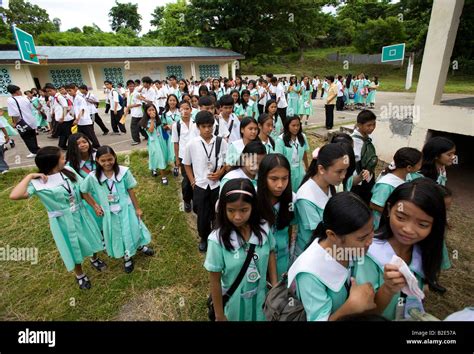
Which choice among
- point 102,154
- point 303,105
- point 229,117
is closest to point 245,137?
point 229,117

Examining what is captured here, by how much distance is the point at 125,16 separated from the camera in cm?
4797

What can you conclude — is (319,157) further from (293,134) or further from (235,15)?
(235,15)

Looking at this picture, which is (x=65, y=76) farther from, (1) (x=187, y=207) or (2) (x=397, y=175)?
(2) (x=397, y=175)

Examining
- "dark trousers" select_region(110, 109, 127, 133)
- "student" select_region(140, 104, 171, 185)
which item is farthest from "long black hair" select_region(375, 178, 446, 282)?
"dark trousers" select_region(110, 109, 127, 133)

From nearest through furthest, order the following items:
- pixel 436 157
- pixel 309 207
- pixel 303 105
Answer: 1. pixel 309 207
2. pixel 436 157
3. pixel 303 105

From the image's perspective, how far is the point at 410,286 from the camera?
125 centimetres

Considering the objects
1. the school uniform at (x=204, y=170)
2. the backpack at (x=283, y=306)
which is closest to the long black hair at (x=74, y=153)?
the school uniform at (x=204, y=170)

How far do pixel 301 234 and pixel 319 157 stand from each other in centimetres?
68

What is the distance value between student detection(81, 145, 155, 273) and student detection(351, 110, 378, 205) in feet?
8.95

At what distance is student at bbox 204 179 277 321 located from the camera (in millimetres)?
1864

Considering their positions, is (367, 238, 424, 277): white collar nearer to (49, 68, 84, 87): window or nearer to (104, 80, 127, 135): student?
(104, 80, 127, 135): student

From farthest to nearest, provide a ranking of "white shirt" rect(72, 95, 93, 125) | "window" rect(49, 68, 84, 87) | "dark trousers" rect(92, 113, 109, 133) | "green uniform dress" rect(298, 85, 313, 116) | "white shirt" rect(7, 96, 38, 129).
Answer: "window" rect(49, 68, 84, 87) < "green uniform dress" rect(298, 85, 313, 116) < "dark trousers" rect(92, 113, 109, 133) < "white shirt" rect(72, 95, 93, 125) < "white shirt" rect(7, 96, 38, 129)

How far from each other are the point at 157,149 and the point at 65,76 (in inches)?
684
